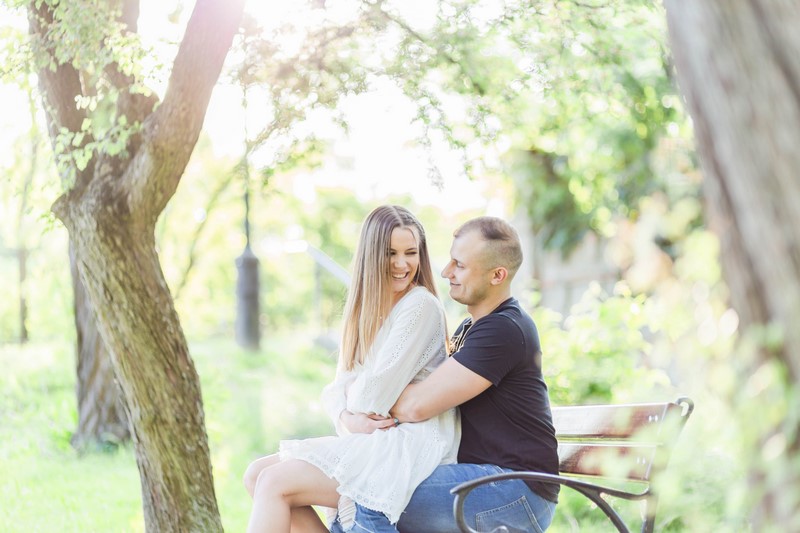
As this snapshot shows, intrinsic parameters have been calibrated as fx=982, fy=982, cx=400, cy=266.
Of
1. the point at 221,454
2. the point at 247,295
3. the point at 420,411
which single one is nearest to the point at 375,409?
the point at 420,411

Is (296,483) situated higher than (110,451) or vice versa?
(296,483)

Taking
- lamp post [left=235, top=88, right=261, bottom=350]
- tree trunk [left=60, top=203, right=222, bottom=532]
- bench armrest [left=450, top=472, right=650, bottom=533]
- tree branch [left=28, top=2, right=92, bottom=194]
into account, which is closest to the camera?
bench armrest [left=450, top=472, right=650, bottom=533]

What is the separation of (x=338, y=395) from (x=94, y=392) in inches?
203

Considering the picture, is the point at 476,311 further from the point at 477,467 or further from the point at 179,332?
the point at 179,332

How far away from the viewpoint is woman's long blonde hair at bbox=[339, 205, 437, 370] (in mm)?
3768

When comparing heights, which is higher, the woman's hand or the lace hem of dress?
the woman's hand

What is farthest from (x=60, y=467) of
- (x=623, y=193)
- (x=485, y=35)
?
(x=623, y=193)

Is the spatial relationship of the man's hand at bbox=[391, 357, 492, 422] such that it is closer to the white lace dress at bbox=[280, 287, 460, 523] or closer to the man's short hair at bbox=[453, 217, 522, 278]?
the white lace dress at bbox=[280, 287, 460, 523]

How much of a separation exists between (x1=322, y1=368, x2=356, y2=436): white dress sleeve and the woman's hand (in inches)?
5.0

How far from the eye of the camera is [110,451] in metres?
8.16

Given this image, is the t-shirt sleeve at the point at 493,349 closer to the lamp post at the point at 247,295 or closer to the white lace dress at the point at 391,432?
the white lace dress at the point at 391,432

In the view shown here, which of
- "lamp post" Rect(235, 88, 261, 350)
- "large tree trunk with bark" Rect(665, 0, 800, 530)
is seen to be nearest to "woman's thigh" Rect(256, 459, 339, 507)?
"large tree trunk with bark" Rect(665, 0, 800, 530)

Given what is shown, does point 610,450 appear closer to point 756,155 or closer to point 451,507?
point 451,507

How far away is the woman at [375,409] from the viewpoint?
340cm
